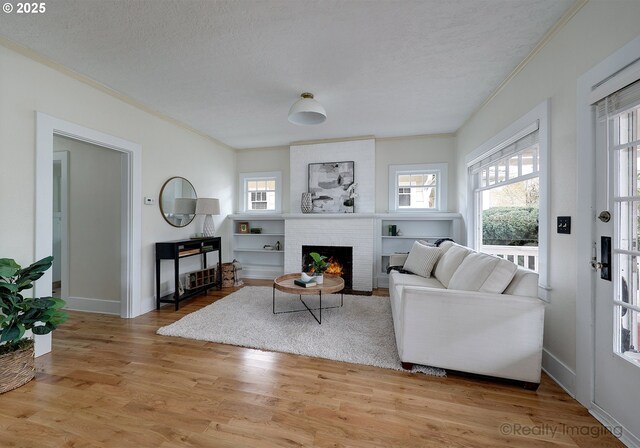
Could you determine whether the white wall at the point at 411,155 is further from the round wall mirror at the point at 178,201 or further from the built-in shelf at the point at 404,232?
the round wall mirror at the point at 178,201

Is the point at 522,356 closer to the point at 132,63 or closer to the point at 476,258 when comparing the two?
the point at 476,258

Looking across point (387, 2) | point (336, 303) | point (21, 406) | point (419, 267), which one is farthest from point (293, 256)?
point (387, 2)

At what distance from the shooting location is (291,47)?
7.23 feet

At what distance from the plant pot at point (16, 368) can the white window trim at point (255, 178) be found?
3853 millimetres

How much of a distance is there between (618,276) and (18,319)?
3862mm

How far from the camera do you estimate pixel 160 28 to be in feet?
6.56

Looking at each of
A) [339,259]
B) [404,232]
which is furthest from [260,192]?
[404,232]

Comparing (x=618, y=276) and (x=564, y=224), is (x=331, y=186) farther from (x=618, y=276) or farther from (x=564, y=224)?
(x=618, y=276)

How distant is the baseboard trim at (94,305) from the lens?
3.36m

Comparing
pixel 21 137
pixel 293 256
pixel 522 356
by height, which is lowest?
pixel 522 356

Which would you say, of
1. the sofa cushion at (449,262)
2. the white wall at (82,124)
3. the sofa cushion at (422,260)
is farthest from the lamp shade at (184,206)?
the sofa cushion at (449,262)

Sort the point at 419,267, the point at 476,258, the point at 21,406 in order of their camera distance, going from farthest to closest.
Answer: the point at 419,267 → the point at 476,258 → the point at 21,406

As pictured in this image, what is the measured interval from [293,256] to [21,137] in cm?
359

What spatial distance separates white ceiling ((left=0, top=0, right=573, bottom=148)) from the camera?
181 centimetres
